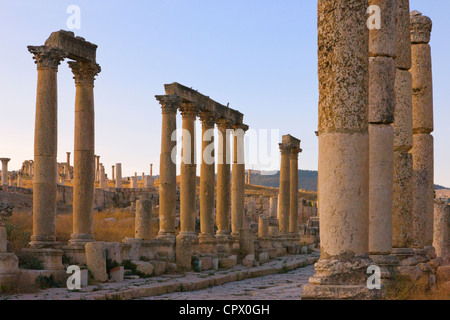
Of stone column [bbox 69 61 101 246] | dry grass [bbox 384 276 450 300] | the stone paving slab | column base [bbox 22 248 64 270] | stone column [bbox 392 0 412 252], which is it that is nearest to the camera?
dry grass [bbox 384 276 450 300]

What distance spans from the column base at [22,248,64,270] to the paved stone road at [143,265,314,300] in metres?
3.38

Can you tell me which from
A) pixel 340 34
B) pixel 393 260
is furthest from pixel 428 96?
pixel 340 34

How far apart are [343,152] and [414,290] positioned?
12.1 ft

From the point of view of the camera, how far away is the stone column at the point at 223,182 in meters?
30.8

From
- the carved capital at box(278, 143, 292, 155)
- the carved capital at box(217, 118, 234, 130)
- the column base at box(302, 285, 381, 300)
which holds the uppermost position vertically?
the carved capital at box(217, 118, 234, 130)

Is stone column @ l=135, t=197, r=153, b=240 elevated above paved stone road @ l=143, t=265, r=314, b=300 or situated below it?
above

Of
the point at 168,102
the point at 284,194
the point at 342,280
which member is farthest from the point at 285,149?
the point at 342,280

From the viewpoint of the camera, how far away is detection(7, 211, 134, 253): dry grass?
20.9 m

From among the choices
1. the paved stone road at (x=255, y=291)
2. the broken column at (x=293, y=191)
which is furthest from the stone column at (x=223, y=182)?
the broken column at (x=293, y=191)

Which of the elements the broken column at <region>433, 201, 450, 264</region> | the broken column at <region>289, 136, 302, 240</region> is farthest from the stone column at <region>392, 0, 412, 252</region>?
the broken column at <region>289, 136, 302, 240</region>

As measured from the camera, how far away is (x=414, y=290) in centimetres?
1219

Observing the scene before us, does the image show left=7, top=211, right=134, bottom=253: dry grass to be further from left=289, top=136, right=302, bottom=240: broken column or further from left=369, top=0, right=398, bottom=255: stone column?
left=369, top=0, right=398, bottom=255: stone column

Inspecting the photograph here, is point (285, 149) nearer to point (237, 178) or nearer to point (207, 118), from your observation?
point (237, 178)

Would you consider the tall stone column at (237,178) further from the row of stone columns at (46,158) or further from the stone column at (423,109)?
the stone column at (423,109)
